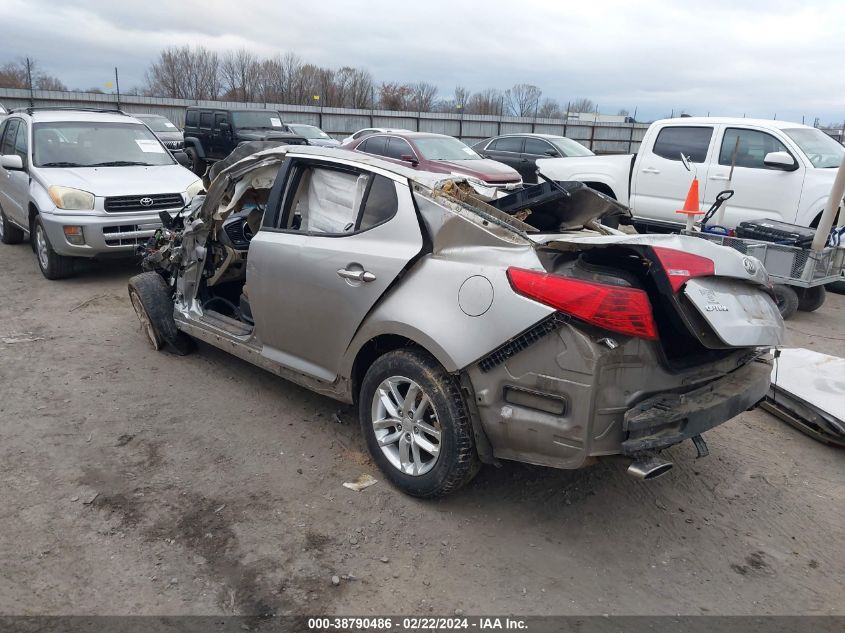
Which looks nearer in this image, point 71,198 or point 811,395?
point 811,395

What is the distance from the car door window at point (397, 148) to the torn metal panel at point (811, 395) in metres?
8.65

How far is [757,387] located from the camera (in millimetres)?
3279

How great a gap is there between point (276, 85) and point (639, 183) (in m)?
38.4

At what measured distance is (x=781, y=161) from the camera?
307 inches

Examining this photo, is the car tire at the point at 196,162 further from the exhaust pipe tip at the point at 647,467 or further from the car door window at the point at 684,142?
the exhaust pipe tip at the point at 647,467

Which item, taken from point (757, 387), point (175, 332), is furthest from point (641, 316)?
point (175, 332)

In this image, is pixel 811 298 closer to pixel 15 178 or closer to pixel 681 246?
pixel 681 246

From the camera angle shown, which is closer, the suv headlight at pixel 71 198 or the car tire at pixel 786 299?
the car tire at pixel 786 299

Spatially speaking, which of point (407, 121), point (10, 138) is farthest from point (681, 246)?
point (407, 121)

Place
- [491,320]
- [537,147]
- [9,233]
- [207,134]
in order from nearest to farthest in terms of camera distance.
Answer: [491,320] < [9,233] < [537,147] < [207,134]

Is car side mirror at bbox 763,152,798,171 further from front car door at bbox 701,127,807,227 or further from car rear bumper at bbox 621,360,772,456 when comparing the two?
car rear bumper at bbox 621,360,772,456

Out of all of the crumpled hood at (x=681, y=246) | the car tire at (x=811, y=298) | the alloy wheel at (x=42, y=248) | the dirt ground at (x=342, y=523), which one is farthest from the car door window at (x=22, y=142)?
the car tire at (x=811, y=298)

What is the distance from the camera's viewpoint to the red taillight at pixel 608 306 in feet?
8.67

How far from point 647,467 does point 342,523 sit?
1.52 metres
